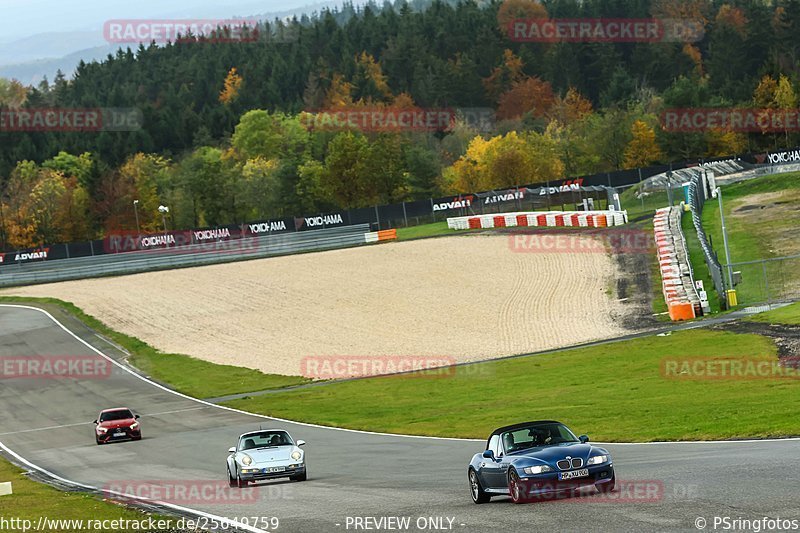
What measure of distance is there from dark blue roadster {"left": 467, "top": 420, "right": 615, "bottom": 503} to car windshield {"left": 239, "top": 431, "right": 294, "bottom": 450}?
25.6 feet

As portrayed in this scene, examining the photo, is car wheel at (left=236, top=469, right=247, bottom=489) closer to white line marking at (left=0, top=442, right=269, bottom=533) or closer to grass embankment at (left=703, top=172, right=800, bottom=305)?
white line marking at (left=0, top=442, right=269, bottom=533)

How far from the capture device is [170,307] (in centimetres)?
7344

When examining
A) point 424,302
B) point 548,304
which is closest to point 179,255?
point 424,302

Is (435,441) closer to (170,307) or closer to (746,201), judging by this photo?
(170,307)

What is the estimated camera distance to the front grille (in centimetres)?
1602

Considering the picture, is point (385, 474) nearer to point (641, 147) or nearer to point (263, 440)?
point (263, 440)

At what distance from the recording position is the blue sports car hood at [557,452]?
53.1 ft

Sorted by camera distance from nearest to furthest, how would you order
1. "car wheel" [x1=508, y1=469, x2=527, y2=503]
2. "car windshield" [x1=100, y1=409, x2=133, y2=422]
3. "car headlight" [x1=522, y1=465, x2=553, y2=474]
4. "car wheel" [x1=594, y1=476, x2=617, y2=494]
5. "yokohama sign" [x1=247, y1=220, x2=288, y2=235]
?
"car headlight" [x1=522, y1=465, x2=553, y2=474], "car wheel" [x1=594, y1=476, x2=617, y2=494], "car wheel" [x1=508, y1=469, x2=527, y2=503], "car windshield" [x1=100, y1=409, x2=133, y2=422], "yokohama sign" [x1=247, y1=220, x2=288, y2=235]

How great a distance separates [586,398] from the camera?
33125mm

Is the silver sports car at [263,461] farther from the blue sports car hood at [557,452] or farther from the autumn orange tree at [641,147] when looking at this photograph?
the autumn orange tree at [641,147]

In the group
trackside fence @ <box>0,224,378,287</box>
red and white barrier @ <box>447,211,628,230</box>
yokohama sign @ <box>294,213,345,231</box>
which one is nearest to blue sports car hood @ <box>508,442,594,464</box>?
red and white barrier @ <box>447,211,628,230</box>

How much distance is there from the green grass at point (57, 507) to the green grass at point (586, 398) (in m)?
10.7

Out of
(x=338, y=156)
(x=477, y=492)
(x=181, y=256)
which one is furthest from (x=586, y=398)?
(x=338, y=156)

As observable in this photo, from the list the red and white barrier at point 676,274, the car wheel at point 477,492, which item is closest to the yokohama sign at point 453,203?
the red and white barrier at point 676,274
